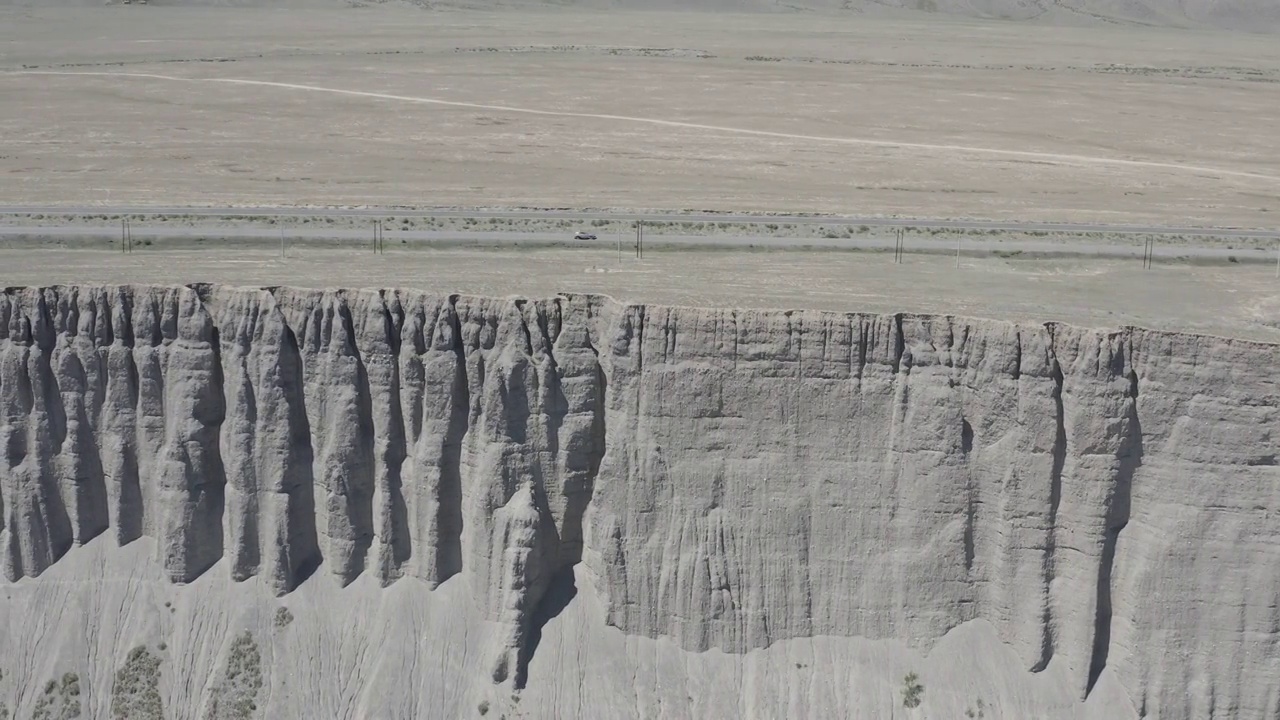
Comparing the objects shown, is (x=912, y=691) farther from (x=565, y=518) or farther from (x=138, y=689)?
(x=138, y=689)

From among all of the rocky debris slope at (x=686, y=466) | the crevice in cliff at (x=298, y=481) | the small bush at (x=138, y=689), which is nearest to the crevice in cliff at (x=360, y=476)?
the rocky debris slope at (x=686, y=466)

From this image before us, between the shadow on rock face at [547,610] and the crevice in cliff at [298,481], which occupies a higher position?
the crevice in cliff at [298,481]

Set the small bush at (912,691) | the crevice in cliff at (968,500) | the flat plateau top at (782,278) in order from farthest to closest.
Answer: the flat plateau top at (782,278) → the small bush at (912,691) → the crevice in cliff at (968,500)

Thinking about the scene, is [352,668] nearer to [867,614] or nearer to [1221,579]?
[867,614]

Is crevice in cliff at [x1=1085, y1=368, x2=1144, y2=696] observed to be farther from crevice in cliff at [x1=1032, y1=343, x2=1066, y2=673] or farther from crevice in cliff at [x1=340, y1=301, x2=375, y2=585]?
crevice in cliff at [x1=340, y1=301, x2=375, y2=585]

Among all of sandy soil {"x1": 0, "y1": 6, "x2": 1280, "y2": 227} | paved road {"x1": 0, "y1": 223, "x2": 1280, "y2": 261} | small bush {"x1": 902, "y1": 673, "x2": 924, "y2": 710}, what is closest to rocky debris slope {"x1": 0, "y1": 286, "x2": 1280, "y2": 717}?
small bush {"x1": 902, "y1": 673, "x2": 924, "y2": 710}

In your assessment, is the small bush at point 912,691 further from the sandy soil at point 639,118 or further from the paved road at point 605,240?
the sandy soil at point 639,118

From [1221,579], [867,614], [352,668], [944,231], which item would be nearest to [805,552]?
[867,614]

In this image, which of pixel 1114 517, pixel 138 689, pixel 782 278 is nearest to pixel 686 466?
pixel 782 278
